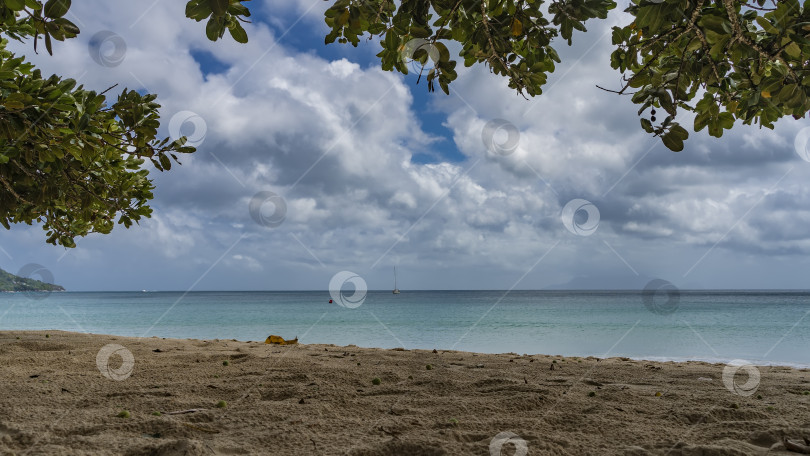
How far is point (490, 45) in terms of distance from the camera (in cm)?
279

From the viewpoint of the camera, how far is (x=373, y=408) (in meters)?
3.35

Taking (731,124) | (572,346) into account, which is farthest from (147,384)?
(572,346)

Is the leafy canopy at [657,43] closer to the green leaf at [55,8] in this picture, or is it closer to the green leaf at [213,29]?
the green leaf at [213,29]

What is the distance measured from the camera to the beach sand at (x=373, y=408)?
251cm

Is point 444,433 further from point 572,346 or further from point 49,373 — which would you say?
point 572,346

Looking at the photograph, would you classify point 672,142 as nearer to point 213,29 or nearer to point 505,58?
point 505,58

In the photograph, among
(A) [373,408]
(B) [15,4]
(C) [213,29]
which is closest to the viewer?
(B) [15,4]

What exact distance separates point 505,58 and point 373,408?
102 inches

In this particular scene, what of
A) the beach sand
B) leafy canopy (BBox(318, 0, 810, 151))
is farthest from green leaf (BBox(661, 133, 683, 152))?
the beach sand

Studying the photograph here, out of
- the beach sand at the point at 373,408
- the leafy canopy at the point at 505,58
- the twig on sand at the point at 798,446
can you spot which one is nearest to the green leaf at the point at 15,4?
the leafy canopy at the point at 505,58

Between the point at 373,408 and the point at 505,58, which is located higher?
the point at 505,58

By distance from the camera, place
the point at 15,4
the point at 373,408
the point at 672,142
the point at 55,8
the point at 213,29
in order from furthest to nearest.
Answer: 1. the point at 373,408
2. the point at 55,8
3. the point at 672,142
4. the point at 213,29
5. the point at 15,4


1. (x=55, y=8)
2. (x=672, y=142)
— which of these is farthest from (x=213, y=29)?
(x=672, y=142)

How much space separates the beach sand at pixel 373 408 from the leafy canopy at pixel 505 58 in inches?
67.4
